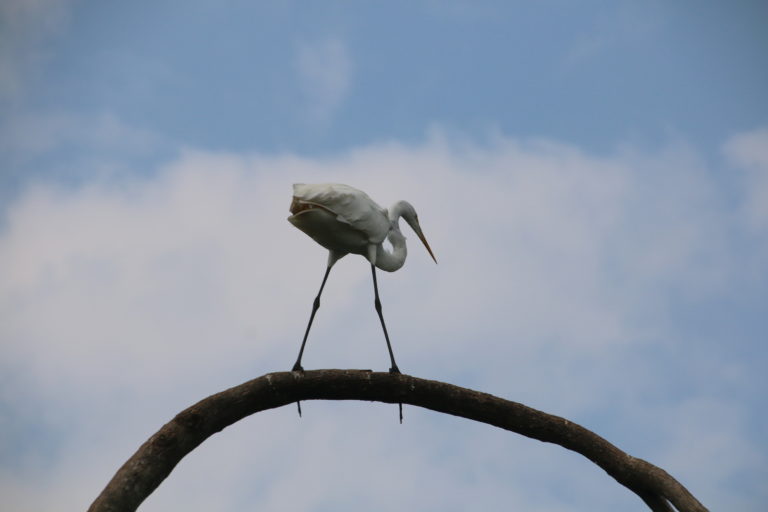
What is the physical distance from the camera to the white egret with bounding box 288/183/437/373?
6.73 meters

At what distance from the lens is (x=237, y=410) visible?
5438mm

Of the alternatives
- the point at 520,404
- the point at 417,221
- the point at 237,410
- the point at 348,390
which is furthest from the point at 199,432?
the point at 417,221

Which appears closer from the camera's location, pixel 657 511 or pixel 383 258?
pixel 657 511

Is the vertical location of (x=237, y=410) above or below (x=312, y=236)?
below

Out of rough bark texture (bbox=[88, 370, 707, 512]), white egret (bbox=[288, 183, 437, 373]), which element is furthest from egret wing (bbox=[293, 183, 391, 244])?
rough bark texture (bbox=[88, 370, 707, 512])

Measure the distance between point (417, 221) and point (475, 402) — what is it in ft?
10.5

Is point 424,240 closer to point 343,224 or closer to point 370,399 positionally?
point 343,224

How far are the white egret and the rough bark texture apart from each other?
557 millimetres

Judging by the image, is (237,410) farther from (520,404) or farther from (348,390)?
(520,404)

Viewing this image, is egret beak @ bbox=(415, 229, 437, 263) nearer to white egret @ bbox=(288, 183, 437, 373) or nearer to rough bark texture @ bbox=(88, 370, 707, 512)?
white egret @ bbox=(288, 183, 437, 373)

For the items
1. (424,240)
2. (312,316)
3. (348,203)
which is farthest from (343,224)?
(424,240)

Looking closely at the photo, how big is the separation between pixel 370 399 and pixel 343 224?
162cm

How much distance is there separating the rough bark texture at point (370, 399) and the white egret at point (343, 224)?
1.83ft

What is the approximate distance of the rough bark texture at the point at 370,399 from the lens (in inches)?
198
